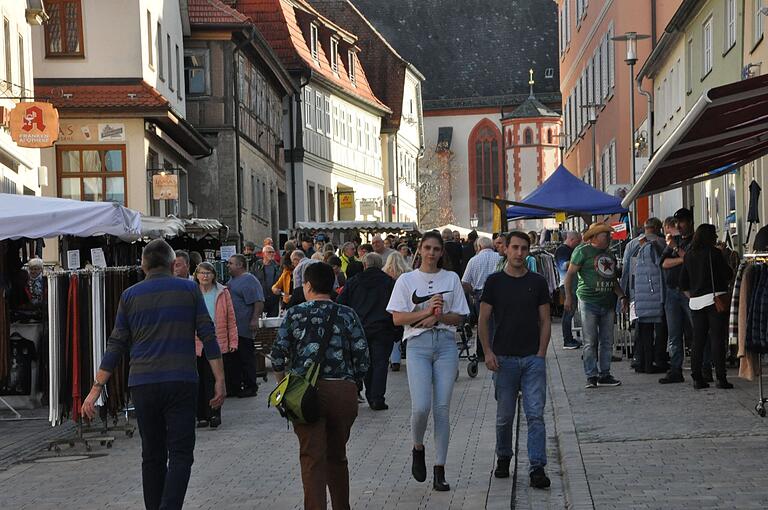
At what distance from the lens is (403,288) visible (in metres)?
10.3

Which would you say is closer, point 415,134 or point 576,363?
point 576,363

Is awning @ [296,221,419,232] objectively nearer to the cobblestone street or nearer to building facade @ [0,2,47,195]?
building facade @ [0,2,47,195]

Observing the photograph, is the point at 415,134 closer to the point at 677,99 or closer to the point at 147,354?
the point at 677,99

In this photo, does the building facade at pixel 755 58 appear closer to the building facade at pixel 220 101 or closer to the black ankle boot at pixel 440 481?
the black ankle boot at pixel 440 481

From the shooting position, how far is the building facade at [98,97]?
104 ft

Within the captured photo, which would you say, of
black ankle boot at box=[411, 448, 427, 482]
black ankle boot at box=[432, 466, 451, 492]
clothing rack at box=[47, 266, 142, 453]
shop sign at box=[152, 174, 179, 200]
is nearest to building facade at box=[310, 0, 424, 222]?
shop sign at box=[152, 174, 179, 200]

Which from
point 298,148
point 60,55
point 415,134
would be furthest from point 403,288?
point 415,134

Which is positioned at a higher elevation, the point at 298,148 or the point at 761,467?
the point at 298,148

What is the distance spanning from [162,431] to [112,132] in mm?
24202

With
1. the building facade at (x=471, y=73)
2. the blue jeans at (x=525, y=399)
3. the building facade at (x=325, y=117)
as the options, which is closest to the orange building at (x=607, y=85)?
the building facade at (x=325, y=117)

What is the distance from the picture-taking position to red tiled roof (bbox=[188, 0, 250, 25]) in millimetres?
40750

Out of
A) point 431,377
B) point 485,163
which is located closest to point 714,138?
point 431,377

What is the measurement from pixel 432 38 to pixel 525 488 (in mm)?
104797

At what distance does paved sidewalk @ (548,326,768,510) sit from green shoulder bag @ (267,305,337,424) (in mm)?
1787
